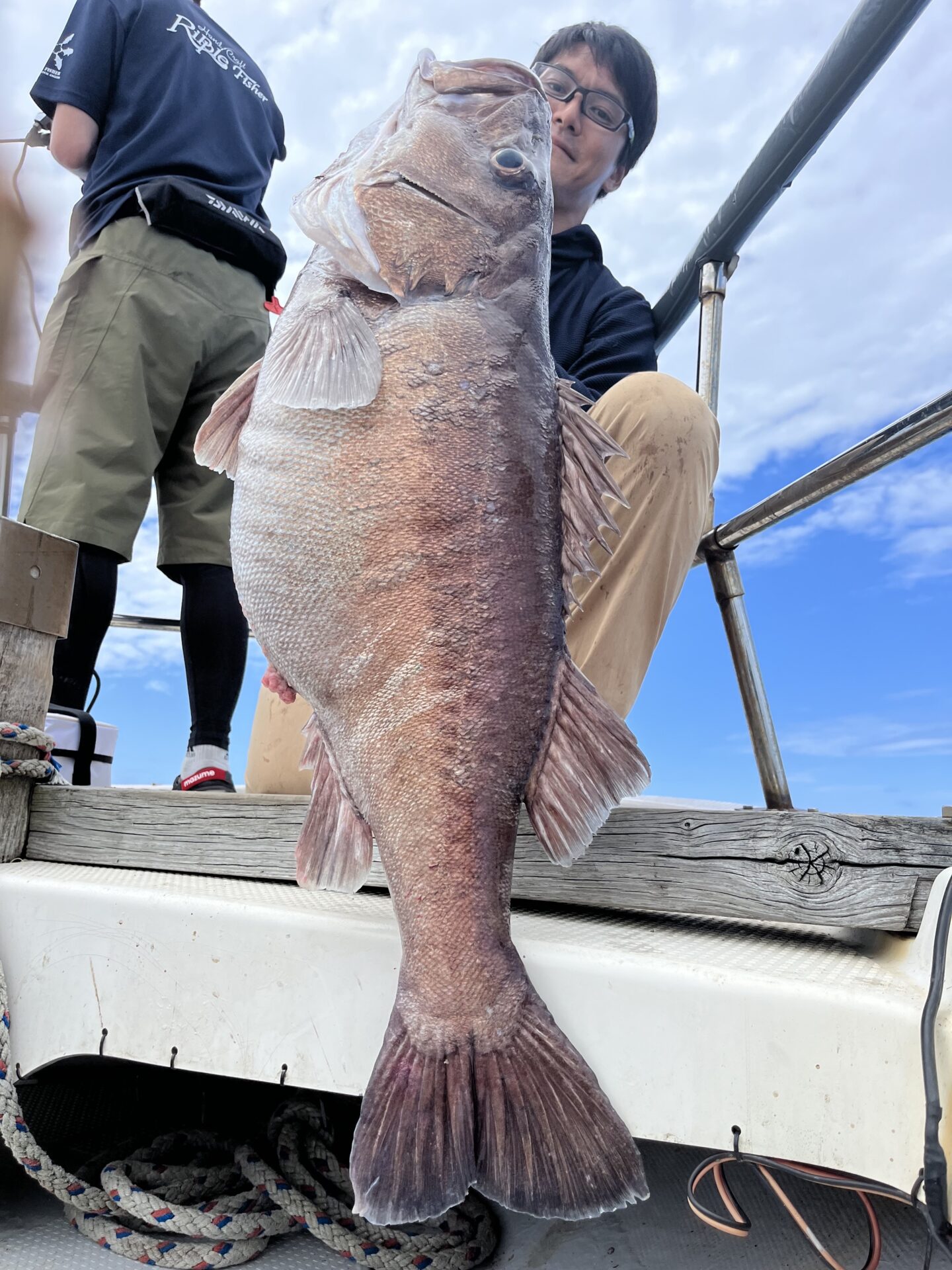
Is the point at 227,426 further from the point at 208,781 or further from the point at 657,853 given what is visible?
the point at 208,781

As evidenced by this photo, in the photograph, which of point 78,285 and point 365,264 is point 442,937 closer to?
point 365,264

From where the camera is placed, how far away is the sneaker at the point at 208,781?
2.35 meters

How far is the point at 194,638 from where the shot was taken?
2553 mm

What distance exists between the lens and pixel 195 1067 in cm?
136

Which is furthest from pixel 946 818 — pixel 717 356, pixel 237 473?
pixel 717 356

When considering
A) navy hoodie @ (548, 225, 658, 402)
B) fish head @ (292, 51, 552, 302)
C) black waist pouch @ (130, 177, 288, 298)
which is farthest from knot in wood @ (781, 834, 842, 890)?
black waist pouch @ (130, 177, 288, 298)

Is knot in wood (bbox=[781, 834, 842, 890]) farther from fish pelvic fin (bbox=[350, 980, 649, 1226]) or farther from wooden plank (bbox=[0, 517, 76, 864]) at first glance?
wooden plank (bbox=[0, 517, 76, 864])

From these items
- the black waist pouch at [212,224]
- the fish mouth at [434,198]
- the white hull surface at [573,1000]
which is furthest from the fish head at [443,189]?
the black waist pouch at [212,224]

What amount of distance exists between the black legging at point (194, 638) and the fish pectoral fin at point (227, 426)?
121 centimetres

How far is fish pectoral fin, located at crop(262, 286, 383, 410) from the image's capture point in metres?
1.19

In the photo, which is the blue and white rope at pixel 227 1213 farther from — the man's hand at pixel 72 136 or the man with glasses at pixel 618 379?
the man's hand at pixel 72 136

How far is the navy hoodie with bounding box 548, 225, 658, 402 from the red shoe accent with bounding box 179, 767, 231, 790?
1.36 meters

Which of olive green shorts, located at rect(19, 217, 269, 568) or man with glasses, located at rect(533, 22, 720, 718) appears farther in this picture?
olive green shorts, located at rect(19, 217, 269, 568)

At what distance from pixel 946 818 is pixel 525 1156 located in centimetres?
81
